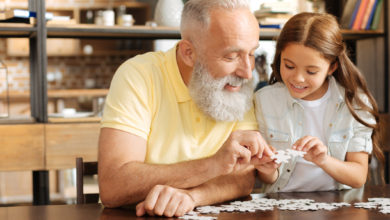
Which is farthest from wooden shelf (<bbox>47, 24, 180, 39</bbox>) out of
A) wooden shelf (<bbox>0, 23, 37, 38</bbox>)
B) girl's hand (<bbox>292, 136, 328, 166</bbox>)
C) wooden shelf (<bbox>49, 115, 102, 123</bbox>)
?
girl's hand (<bbox>292, 136, 328, 166</bbox>)

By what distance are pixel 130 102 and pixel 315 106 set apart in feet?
2.47

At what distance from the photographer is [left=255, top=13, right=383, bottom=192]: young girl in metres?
1.98

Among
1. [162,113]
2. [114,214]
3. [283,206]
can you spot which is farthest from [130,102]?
[283,206]

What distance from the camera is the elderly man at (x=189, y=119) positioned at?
1604mm

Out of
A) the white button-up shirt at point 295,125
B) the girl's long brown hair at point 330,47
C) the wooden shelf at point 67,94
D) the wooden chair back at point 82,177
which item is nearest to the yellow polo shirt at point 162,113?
the white button-up shirt at point 295,125

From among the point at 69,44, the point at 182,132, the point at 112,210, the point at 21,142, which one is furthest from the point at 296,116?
the point at 69,44

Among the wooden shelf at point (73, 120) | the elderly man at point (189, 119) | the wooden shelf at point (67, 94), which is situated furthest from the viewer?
the wooden shelf at point (67, 94)

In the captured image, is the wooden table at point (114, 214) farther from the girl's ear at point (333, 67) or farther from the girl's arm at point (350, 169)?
the girl's ear at point (333, 67)

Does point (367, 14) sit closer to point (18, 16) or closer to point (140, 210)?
point (18, 16)

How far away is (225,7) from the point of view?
1780 millimetres

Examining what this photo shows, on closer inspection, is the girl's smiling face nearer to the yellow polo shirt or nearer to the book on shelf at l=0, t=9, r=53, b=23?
the yellow polo shirt

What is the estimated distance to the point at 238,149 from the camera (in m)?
1.55

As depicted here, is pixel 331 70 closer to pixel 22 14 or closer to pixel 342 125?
pixel 342 125

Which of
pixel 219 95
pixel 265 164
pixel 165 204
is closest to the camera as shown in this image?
pixel 165 204
